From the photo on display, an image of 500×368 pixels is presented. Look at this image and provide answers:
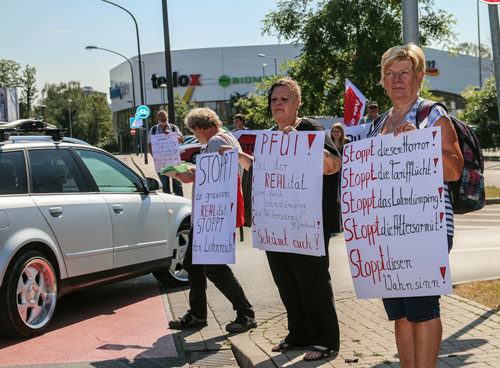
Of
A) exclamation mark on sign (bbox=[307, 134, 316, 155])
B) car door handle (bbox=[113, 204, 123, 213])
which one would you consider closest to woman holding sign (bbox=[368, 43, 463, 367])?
exclamation mark on sign (bbox=[307, 134, 316, 155])

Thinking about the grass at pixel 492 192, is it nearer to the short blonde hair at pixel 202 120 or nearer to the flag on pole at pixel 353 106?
the flag on pole at pixel 353 106

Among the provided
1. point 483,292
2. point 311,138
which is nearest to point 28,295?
point 311,138

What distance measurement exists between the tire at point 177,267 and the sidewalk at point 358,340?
1.33 meters

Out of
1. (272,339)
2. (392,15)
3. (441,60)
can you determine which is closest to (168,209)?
(272,339)

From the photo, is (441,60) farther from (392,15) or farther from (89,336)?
(89,336)

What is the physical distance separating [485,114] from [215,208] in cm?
3512

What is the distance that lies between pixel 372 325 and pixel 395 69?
2449 mm

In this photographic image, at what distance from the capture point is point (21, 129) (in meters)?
7.04

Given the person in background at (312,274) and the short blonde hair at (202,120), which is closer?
the person in background at (312,274)

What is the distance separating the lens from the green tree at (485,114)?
124 ft

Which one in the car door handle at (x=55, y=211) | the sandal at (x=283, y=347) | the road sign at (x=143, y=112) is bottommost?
the sandal at (x=283, y=347)

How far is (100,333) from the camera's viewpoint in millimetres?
6102

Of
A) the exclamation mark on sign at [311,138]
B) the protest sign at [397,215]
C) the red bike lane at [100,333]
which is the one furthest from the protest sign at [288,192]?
the red bike lane at [100,333]

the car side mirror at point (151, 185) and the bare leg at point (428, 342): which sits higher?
the car side mirror at point (151, 185)
